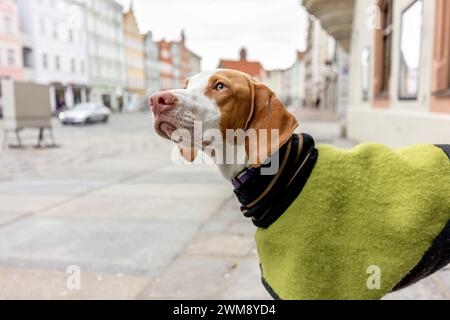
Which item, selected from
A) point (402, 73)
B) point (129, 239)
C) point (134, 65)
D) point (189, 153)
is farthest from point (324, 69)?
point (189, 153)

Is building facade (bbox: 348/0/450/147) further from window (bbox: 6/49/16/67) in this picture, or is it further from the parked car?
window (bbox: 6/49/16/67)

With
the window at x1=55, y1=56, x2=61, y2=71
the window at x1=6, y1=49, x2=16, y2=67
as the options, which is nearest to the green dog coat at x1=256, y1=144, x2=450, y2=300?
the window at x1=6, y1=49, x2=16, y2=67

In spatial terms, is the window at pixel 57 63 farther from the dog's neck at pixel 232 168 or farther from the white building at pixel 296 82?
the white building at pixel 296 82

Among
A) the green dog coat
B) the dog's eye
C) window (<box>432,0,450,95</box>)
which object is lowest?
the green dog coat

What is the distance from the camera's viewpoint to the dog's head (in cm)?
161

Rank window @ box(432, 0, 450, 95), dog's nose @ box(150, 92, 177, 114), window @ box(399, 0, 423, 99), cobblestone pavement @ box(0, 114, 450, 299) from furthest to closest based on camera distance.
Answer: window @ box(399, 0, 423, 99), window @ box(432, 0, 450, 95), cobblestone pavement @ box(0, 114, 450, 299), dog's nose @ box(150, 92, 177, 114)

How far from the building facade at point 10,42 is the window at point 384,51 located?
33.3 metres

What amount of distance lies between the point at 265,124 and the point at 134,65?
64.8 m

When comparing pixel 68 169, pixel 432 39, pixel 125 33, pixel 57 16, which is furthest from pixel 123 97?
pixel 432 39

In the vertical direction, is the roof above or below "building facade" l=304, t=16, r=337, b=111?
below

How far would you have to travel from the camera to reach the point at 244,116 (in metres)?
1.71

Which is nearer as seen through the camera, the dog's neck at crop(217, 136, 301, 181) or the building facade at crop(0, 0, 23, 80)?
the dog's neck at crop(217, 136, 301, 181)

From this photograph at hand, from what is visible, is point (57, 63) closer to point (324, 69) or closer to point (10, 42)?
point (10, 42)

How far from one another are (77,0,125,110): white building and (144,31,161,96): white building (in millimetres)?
8666
